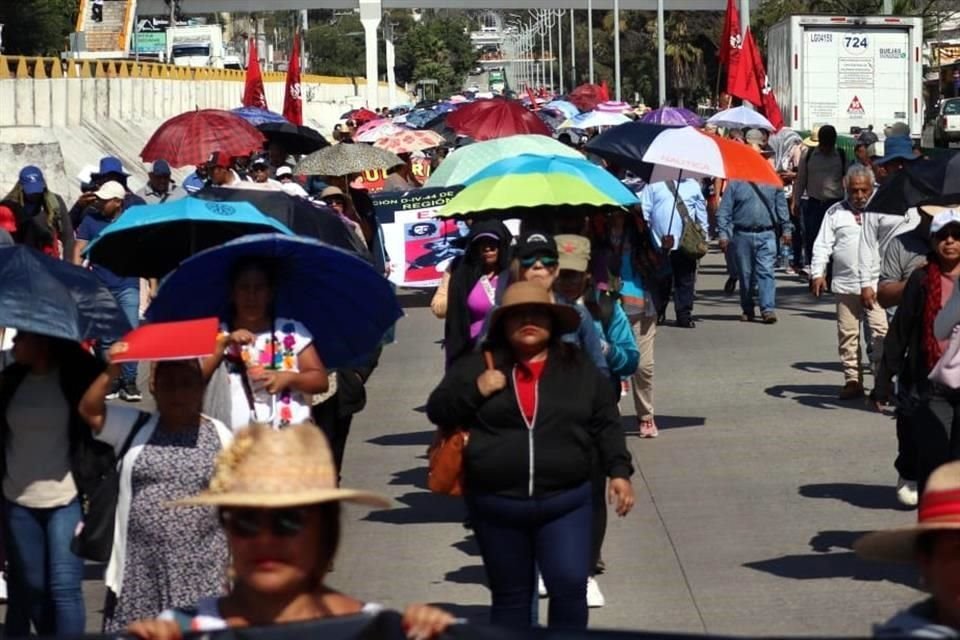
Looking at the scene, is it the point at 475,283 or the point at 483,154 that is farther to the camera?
the point at 483,154

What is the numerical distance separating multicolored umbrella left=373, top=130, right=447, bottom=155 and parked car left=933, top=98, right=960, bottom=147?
1411 inches

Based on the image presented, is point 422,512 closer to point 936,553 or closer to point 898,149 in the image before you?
point 898,149

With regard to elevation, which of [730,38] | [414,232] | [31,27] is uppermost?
[31,27]

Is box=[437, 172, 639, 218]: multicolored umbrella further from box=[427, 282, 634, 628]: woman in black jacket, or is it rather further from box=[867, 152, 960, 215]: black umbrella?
box=[427, 282, 634, 628]: woman in black jacket

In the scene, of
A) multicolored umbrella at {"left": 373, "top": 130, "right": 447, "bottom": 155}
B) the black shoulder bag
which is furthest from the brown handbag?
multicolored umbrella at {"left": 373, "top": 130, "right": 447, "bottom": 155}

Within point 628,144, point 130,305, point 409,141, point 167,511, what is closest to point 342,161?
point 130,305

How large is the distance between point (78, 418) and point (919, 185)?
5.27 m

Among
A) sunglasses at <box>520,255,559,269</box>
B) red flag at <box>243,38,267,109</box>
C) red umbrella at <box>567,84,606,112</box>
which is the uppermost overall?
red flag at <box>243,38,267,109</box>

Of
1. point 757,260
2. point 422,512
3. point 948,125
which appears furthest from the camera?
point 948,125

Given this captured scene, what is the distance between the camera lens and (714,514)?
10641mm

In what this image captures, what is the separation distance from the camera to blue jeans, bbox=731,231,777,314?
19.2 metres

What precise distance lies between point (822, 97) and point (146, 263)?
85.1ft

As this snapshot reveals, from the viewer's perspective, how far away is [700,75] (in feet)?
316

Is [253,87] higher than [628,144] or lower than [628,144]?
higher
